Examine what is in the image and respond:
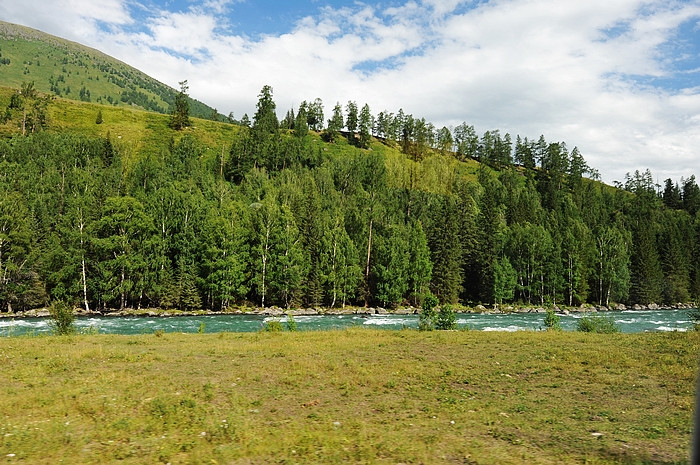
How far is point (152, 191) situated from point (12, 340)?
216 feet

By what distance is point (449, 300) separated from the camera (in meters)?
85.1

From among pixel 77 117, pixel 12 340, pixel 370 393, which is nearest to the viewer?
pixel 370 393

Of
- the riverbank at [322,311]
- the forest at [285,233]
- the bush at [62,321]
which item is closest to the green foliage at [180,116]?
the forest at [285,233]

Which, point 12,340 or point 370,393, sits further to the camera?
point 12,340

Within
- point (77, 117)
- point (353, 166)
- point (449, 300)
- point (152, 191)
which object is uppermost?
point (77, 117)

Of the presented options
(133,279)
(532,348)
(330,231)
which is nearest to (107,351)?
(532,348)

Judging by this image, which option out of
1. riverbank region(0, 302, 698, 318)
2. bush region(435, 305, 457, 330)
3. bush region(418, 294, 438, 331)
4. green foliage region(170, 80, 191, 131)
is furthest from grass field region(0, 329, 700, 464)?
green foliage region(170, 80, 191, 131)

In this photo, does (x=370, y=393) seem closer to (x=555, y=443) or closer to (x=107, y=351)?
(x=555, y=443)

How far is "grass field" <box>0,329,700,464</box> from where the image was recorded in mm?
9398

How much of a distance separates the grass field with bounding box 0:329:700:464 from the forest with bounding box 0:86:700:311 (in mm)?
46893

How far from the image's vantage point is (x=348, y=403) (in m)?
13.3

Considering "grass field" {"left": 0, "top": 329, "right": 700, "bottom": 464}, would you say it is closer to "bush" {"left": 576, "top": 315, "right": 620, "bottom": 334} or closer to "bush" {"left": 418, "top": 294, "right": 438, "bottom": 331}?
"bush" {"left": 576, "top": 315, "right": 620, "bottom": 334}

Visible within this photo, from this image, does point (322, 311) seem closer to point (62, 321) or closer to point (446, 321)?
point (446, 321)

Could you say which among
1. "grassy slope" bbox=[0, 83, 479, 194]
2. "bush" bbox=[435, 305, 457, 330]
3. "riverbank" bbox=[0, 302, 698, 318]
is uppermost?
"grassy slope" bbox=[0, 83, 479, 194]
